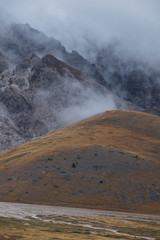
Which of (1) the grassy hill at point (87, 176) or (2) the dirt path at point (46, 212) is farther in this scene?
(1) the grassy hill at point (87, 176)

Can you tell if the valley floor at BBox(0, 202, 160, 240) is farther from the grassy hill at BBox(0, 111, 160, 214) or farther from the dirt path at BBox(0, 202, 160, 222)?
the grassy hill at BBox(0, 111, 160, 214)

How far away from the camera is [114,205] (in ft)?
225

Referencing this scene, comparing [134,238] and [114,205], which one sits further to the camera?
[114,205]

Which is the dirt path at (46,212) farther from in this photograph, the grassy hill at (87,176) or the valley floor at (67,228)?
the grassy hill at (87,176)

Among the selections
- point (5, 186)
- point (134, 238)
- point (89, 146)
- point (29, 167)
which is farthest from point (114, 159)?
point (134, 238)

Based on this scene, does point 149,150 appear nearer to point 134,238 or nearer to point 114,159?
point 114,159

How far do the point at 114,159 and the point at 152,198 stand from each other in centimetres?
1885

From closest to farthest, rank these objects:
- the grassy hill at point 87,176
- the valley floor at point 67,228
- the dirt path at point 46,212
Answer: the valley floor at point 67,228
the dirt path at point 46,212
the grassy hill at point 87,176

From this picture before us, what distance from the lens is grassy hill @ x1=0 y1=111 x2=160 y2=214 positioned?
69688 mm

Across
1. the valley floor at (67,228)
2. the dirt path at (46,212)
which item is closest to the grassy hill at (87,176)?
the dirt path at (46,212)

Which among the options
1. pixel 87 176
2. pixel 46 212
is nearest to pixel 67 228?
pixel 46 212

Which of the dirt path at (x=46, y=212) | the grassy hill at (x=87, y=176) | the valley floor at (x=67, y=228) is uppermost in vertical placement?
the grassy hill at (x=87, y=176)

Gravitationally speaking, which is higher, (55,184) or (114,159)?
(114,159)

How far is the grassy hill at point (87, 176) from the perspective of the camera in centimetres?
6969
